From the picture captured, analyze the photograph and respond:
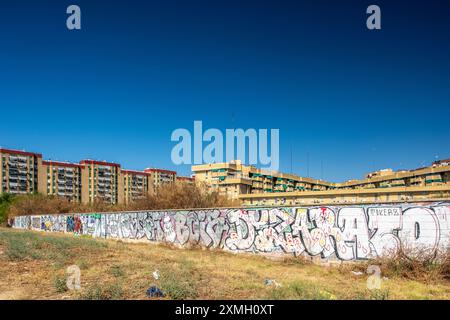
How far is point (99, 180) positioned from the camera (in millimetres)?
120188

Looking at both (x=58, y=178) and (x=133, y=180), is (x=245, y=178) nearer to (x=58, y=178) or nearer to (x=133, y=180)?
(x=133, y=180)

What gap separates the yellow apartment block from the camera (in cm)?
6159

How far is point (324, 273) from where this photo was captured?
1061 centimetres

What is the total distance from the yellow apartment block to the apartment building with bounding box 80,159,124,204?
28.0m

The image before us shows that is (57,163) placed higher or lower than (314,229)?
higher

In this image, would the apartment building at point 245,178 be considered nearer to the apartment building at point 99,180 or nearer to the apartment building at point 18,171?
the apartment building at point 99,180

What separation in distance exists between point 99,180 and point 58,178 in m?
12.8

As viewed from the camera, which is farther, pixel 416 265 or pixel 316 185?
pixel 316 185

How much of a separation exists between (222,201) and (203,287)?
56.6ft

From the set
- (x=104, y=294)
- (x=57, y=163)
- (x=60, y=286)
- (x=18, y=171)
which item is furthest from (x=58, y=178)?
(x=104, y=294)

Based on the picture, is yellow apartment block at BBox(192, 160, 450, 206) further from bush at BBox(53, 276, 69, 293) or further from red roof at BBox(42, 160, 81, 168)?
bush at BBox(53, 276, 69, 293)
